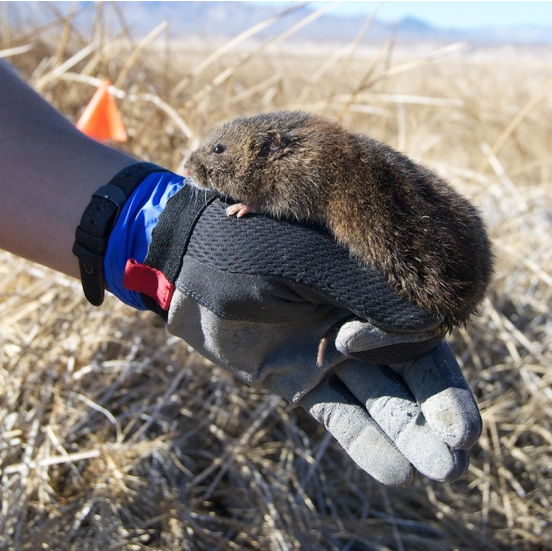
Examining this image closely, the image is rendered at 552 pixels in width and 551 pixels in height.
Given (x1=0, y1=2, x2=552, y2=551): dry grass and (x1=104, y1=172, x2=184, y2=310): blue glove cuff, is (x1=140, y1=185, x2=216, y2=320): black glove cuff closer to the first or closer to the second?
(x1=104, y1=172, x2=184, y2=310): blue glove cuff

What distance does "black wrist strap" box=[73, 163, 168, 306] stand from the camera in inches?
70.0

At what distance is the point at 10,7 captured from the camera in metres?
5.29

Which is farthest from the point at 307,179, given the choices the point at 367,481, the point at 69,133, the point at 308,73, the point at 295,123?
the point at 308,73

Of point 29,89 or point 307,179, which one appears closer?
point 307,179

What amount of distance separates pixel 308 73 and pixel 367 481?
650 centimetres

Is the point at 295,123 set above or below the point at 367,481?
above

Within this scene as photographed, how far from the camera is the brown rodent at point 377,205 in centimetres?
158

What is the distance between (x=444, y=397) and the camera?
5.14 ft

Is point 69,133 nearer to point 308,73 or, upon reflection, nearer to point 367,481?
point 367,481

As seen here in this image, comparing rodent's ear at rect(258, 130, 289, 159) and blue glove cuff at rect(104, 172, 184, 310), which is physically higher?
rodent's ear at rect(258, 130, 289, 159)

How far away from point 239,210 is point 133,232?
324mm

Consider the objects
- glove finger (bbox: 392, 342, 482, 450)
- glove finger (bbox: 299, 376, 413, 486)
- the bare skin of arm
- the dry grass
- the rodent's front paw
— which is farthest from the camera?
the dry grass

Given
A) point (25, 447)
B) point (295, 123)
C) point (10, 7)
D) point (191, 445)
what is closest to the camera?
point (295, 123)

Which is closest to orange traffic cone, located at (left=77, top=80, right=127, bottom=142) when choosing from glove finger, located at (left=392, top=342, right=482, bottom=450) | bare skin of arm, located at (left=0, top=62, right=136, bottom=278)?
bare skin of arm, located at (left=0, top=62, right=136, bottom=278)
